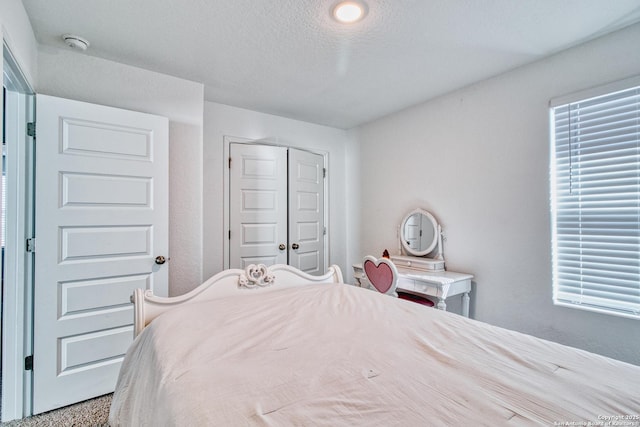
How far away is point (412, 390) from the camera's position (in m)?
0.88

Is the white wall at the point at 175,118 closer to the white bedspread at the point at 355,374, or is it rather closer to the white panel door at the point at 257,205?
the white panel door at the point at 257,205

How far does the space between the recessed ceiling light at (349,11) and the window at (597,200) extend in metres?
1.60

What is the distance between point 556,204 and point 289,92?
241cm

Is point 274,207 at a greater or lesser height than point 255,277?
greater

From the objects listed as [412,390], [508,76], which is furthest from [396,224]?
[412,390]

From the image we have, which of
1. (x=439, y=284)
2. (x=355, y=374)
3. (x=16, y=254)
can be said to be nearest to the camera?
(x=355, y=374)

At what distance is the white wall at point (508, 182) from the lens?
79.4 inches

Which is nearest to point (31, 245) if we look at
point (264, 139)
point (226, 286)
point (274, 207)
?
point (226, 286)

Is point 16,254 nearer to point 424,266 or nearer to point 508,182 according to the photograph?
point 424,266

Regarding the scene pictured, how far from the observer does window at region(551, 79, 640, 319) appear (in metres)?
1.89

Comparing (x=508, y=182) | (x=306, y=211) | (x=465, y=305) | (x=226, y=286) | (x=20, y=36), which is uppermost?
(x=20, y=36)

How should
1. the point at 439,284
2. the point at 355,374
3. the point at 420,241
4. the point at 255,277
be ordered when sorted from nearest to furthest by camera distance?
1. the point at 355,374
2. the point at 255,277
3. the point at 439,284
4. the point at 420,241

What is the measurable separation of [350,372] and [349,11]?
183cm

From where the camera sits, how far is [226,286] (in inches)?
73.2
